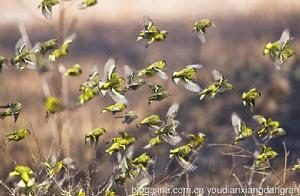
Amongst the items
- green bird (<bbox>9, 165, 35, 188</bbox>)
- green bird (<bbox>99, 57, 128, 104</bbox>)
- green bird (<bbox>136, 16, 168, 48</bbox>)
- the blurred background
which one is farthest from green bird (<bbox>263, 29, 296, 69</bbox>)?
the blurred background

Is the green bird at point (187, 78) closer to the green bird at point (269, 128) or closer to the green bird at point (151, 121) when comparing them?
the green bird at point (151, 121)

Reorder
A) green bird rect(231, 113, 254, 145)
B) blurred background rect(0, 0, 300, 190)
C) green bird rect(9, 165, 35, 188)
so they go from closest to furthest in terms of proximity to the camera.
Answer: green bird rect(9, 165, 35, 188) → green bird rect(231, 113, 254, 145) → blurred background rect(0, 0, 300, 190)

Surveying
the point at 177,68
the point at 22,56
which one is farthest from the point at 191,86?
the point at 177,68

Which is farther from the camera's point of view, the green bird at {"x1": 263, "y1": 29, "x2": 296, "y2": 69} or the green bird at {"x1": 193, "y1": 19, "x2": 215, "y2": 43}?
the green bird at {"x1": 193, "y1": 19, "x2": 215, "y2": 43}

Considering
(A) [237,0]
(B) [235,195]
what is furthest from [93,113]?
(A) [237,0]

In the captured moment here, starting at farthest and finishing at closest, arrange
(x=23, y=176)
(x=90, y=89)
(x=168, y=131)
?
→ (x=168, y=131)
(x=90, y=89)
(x=23, y=176)

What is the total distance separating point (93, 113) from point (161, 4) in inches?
137

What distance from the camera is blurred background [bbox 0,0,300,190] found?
5352mm

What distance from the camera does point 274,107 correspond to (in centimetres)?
644

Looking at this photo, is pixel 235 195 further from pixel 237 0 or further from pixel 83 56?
pixel 237 0

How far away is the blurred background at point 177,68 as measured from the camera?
535cm

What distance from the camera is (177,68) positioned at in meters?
7.02

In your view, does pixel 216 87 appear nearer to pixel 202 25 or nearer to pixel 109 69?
pixel 202 25

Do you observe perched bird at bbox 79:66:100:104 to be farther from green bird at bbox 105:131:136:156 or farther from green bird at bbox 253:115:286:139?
green bird at bbox 253:115:286:139
